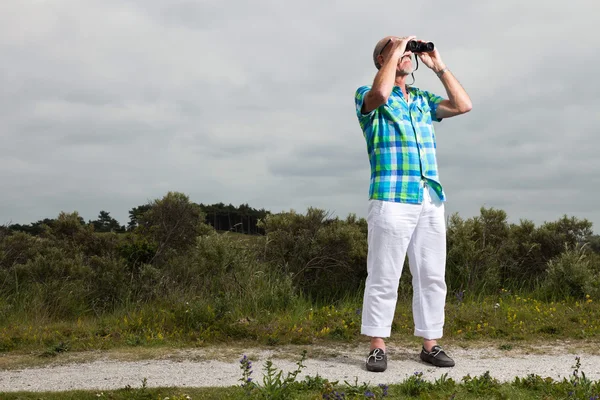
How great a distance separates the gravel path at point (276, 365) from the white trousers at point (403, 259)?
435mm

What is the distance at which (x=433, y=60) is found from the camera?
6105mm

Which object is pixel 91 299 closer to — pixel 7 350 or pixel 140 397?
pixel 7 350

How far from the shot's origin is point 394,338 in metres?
7.18

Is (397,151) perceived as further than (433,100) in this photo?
No

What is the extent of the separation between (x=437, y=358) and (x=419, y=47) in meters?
2.99

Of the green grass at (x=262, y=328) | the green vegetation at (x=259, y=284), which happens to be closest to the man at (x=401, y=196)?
the green vegetation at (x=259, y=284)

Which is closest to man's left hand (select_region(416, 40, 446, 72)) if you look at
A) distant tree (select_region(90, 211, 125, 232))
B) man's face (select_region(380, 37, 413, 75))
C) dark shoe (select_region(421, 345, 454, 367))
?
man's face (select_region(380, 37, 413, 75))

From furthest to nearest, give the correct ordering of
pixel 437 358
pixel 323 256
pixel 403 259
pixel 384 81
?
1. pixel 323 256
2. pixel 437 358
3. pixel 403 259
4. pixel 384 81

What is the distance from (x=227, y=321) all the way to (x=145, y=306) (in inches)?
74.3

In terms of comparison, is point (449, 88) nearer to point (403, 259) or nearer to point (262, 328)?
point (403, 259)

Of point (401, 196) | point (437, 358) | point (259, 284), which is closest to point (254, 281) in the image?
point (259, 284)

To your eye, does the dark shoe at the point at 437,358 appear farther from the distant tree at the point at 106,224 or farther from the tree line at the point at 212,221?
the distant tree at the point at 106,224

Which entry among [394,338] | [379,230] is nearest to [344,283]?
[394,338]

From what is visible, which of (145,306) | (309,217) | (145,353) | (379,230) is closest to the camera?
(379,230)
